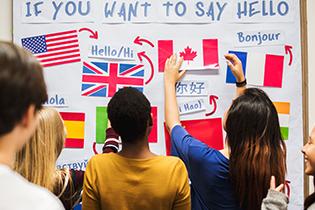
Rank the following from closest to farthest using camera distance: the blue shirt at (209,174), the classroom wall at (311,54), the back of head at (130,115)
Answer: the back of head at (130,115) → the blue shirt at (209,174) → the classroom wall at (311,54)

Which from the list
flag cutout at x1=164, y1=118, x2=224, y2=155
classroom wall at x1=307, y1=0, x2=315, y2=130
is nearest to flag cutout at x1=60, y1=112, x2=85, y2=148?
flag cutout at x1=164, y1=118, x2=224, y2=155

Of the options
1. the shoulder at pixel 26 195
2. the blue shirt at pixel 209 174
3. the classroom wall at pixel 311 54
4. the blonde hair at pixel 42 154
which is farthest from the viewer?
the classroom wall at pixel 311 54

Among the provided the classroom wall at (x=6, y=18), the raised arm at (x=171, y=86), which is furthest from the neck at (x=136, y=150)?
the classroom wall at (x=6, y=18)

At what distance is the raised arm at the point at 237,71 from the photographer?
1748 millimetres

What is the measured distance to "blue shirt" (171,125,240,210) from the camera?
1.45m

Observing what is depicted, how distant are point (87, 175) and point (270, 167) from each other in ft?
1.85

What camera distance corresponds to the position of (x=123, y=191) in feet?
4.50

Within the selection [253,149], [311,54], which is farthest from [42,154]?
[311,54]

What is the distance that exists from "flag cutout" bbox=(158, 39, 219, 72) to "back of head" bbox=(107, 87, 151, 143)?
43 cm

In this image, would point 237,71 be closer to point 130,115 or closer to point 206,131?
point 206,131

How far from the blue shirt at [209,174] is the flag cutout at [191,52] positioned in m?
0.36

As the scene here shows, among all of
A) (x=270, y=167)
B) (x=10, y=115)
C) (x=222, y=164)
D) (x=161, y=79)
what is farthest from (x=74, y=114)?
(x=10, y=115)

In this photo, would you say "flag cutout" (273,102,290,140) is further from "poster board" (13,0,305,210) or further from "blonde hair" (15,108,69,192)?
"blonde hair" (15,108,69,192)

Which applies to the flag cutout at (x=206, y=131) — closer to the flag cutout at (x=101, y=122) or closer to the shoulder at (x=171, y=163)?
the flag cutout at (x=101, y=122)
